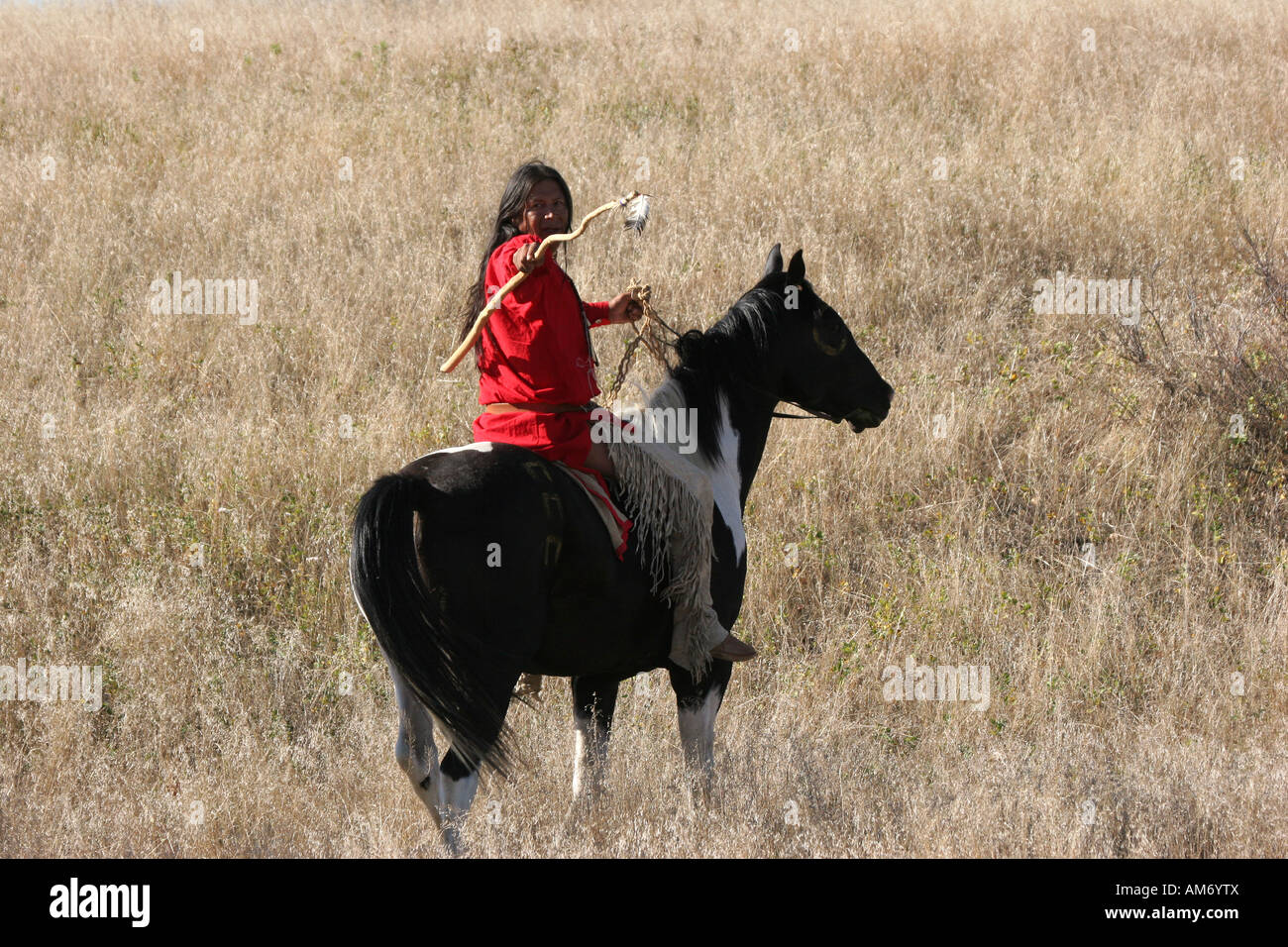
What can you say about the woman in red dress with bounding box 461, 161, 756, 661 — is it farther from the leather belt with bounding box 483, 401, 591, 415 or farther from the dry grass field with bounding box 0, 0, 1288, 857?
the dry grass field with bounding box 0, 0, 1288, 857

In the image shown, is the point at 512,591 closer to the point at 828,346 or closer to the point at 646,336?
the point at 646,336

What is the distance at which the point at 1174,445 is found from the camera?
745 centimetres

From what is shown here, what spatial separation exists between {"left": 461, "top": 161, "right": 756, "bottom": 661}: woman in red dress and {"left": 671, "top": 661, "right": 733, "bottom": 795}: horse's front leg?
812 mm

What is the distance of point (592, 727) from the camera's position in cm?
468

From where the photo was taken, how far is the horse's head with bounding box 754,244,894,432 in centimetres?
480

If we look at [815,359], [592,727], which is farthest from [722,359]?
[592,727]

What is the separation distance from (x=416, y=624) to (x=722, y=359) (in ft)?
5.73

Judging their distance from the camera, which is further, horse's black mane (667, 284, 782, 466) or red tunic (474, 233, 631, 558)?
horse's black mane (667, 284, 782, 466)

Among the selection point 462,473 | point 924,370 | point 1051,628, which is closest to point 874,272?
point 924,370

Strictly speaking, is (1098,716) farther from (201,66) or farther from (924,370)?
(201,66)

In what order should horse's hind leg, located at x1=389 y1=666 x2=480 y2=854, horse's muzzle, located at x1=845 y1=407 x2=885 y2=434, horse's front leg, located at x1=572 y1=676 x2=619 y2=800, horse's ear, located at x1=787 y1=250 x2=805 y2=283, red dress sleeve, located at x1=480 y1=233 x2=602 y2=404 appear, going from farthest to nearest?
horse's muzzle, located at x1=845 y1=407 x2=885 y2=434
horse's ear, located at x1=787 y1=250 x2=805 y2=283
horse's front leg, located at x1=572 y1=676 x2=619 y2=800
red dress sleeve, located at x1=480 y1=233 x2=602 y2=404
horse's hind leg, located at x1=389 y1=666 x2=480 y2=854

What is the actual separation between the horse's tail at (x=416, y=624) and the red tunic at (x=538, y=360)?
1.54 feet

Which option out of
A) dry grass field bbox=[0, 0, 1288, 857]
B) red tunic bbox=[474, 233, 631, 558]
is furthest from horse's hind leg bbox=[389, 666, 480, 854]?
red tunic bbox=[474, 233, 631, 558]

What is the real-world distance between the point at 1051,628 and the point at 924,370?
2.47 meters
